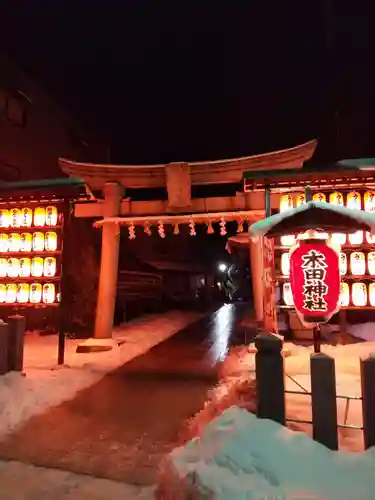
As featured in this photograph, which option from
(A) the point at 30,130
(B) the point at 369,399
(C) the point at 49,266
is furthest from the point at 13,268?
(A) the point at 30,130

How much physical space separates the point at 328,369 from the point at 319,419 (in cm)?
62

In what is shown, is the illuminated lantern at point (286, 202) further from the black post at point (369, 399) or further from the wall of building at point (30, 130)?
the wall of building at point (30, 130)

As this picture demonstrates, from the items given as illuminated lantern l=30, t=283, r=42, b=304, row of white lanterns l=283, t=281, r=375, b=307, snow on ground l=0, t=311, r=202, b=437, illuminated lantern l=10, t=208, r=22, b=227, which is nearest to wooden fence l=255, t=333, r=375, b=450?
snow on ground l=0, t=311, r=202, b=437

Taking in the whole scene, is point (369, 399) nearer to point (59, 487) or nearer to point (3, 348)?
point (59, 487)

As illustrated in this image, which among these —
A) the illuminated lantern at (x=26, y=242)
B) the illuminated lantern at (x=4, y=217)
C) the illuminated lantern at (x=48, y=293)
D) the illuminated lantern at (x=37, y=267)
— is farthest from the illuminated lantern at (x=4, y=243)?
the illuminated lantern at (x=48, y=293)

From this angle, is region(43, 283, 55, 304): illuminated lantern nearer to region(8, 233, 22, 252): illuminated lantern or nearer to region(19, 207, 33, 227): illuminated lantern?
region(8, 233, 22, 252): illuminated lantern

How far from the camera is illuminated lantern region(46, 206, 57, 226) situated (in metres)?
11.3

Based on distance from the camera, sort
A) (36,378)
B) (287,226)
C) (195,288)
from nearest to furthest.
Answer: (287,226), (36,378), (195,288)

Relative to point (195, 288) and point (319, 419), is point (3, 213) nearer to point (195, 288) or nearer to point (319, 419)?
point (319, 419)

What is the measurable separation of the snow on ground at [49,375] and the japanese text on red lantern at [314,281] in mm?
5555

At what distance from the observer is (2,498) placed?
4387 millimetres

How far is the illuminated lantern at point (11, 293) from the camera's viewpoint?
11414 mm

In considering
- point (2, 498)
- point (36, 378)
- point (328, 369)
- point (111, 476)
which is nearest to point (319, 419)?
point (328, 369)

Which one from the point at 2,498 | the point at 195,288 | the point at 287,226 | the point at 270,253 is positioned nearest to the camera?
A: the point at 2,498
